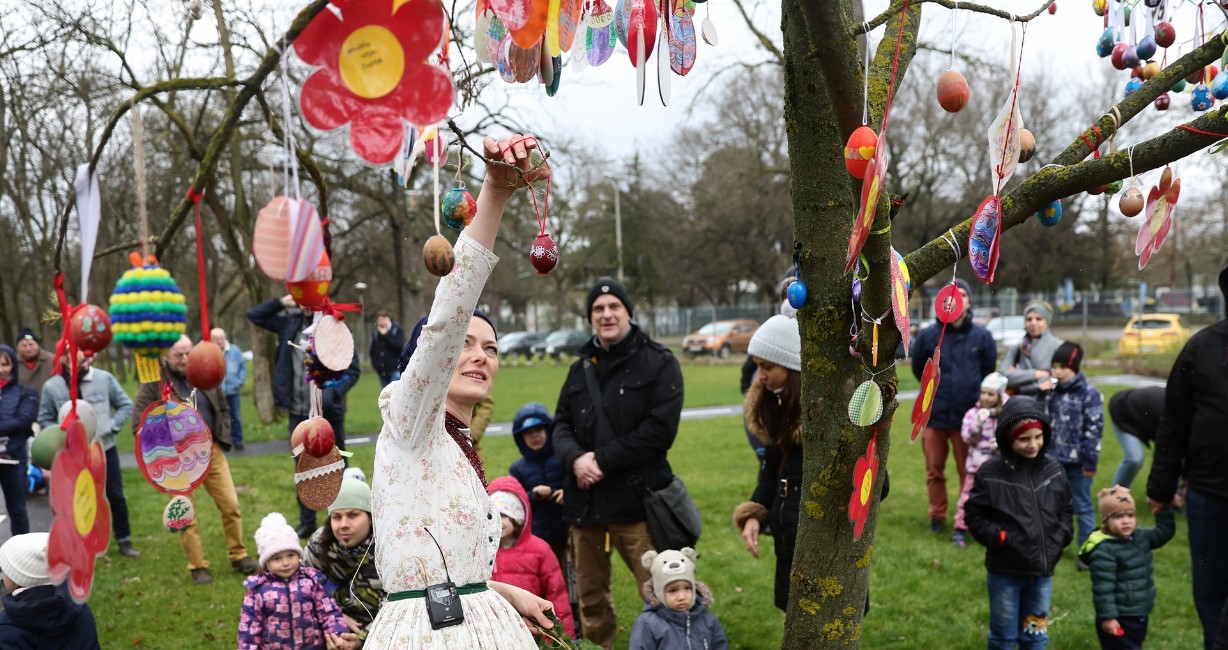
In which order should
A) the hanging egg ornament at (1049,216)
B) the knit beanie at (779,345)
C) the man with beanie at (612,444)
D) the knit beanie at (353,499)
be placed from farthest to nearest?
the man with beanie at (612,444) → the knit beanie at (353,499) → the knit beanie at (779,345) → the hanging egg ornament at (1049,216)

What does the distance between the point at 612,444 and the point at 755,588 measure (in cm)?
190

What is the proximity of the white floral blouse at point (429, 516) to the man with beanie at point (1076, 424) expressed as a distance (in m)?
4.66

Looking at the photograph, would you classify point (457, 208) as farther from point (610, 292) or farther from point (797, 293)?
point (610, 292)

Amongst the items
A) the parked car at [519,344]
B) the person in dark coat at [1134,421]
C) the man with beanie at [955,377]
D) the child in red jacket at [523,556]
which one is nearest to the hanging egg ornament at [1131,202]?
the child in red jacket at [523,556]

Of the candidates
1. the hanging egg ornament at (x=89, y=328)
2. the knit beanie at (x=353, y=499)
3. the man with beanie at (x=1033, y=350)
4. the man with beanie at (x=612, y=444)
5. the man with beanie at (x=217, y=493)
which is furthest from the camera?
the man with beanie at (x=1033, y=350)

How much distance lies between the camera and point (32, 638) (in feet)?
A: 9.70

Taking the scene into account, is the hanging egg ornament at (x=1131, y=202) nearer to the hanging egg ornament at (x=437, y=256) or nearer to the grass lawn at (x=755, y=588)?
the hanging egg ornament at (x=437, y=256)

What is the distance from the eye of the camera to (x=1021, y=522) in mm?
3844

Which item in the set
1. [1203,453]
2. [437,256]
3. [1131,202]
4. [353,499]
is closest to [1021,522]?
[1203,453]

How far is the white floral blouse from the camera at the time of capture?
1675 millimetres

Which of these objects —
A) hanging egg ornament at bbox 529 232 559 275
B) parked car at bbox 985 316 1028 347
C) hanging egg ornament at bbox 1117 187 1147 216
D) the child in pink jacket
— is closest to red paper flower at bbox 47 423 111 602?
hanging egg ornament at bbox 529 232 559 275

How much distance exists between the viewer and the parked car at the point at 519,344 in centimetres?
3097

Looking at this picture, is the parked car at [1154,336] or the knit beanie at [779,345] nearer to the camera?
the knit beanie at [779,345]

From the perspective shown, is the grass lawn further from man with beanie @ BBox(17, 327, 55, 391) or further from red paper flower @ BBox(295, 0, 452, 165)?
red paper flower @ BBox(295, 0, 452, 165)
